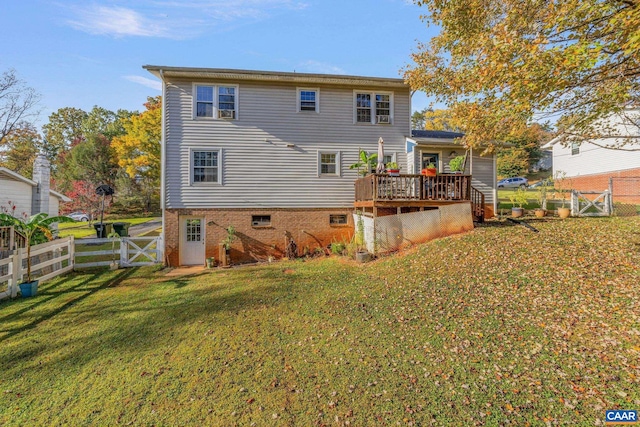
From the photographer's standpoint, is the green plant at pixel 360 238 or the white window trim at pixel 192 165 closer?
the green plant at pixel 360 238

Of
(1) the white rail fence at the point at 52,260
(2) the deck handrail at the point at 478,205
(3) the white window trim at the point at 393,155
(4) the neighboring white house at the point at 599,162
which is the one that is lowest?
(1) the white rail fence at the point at 52,260

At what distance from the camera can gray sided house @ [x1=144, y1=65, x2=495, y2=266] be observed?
11.1 m

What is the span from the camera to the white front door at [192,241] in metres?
11.4

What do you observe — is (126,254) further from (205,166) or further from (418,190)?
(418,190)

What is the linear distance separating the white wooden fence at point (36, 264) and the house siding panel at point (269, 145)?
12.2 feet

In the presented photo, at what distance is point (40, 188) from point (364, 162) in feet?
51.1

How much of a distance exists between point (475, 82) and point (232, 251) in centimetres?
1021

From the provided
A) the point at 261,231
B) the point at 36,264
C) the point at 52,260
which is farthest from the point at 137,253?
the point at 261,231

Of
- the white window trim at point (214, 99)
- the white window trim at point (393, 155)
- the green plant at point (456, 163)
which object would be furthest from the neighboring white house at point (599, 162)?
the white window trim at point (214, 99)

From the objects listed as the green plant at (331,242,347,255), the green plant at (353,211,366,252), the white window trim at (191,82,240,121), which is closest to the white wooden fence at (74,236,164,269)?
the white window trim at (191,82,240,121)

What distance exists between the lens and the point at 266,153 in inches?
460

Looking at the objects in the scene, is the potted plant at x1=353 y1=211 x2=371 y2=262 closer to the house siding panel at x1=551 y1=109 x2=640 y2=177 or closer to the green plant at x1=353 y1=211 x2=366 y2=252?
the green plant at x1=353 y1=211 x2=366 y2=252

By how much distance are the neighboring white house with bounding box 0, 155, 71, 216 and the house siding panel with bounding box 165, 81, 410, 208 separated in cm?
748

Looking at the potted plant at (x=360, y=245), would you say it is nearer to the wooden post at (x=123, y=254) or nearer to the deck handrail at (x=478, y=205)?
the deck handrail at (x=478, y=205)
